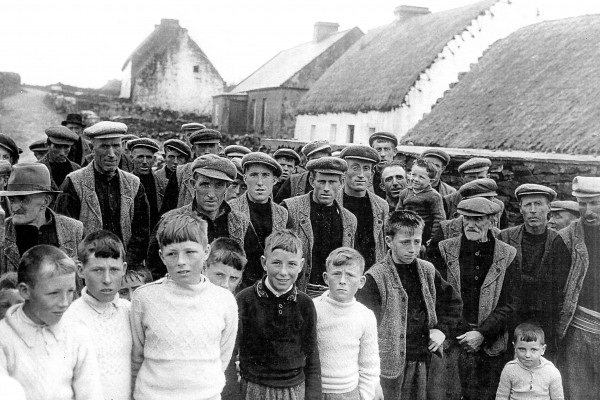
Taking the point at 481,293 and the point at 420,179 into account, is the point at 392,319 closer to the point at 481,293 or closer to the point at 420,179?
the point at 481,293

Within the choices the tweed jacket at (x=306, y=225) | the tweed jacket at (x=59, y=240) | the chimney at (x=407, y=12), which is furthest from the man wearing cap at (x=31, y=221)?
the chimney at (x=407, y=12)

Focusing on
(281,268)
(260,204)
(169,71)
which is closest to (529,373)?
(281,268)

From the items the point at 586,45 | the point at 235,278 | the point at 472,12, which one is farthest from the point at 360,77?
the point at 235,278

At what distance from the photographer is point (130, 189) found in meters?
5.24

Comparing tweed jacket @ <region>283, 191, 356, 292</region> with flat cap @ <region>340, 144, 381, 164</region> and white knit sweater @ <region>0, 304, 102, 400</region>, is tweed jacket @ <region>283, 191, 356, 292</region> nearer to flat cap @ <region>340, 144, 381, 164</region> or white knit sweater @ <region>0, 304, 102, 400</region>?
flat cap @ <region>340, 144, 381, 164</region>

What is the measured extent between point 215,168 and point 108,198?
3.34ft

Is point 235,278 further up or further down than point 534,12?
further down

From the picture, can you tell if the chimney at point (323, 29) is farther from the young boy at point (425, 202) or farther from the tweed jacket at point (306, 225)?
the tweed jacket at point (306, 225)

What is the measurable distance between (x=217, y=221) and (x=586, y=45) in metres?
14.3

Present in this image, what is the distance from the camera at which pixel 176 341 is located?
3357 mm

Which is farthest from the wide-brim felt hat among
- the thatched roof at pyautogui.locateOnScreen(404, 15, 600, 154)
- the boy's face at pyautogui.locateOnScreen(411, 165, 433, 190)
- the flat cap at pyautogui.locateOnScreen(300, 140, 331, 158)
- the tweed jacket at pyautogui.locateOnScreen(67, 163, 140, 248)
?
the thatched roof at pyautogui.locateOnScreen(404, 15, 600, 154)

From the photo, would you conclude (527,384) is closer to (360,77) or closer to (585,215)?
(585,215)

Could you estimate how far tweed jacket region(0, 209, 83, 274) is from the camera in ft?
13.4

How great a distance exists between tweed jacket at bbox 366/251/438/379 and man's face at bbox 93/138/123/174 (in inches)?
88.3
